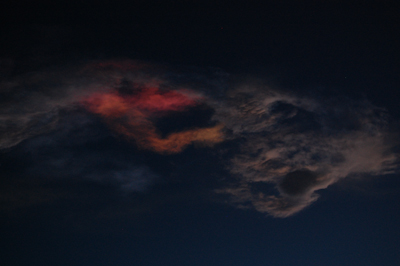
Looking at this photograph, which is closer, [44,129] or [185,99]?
[185,99]

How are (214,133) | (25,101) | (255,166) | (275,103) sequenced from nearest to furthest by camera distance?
(25,101), (275,103), (214,133), (255,166)

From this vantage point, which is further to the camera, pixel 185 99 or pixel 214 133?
pixel 214 133

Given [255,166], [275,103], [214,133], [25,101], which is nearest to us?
[25,101]

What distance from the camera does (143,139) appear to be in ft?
36.3

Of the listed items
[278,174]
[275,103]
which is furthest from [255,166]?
[275,103]

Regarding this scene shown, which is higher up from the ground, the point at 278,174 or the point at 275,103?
the point at 275,103

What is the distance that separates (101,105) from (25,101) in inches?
112

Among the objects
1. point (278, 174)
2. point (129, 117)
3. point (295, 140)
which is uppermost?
point (129, 117)

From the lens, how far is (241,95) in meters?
9.48

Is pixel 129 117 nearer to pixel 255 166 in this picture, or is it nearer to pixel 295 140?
pixel 255 166

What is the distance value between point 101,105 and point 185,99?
11.6 ft

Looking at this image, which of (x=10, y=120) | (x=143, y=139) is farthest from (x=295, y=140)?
(x=10, y=120)

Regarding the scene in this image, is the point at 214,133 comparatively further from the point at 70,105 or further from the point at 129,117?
the point at 70,105

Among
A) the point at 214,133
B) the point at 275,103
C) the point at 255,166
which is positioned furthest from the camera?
the point at 255,166
